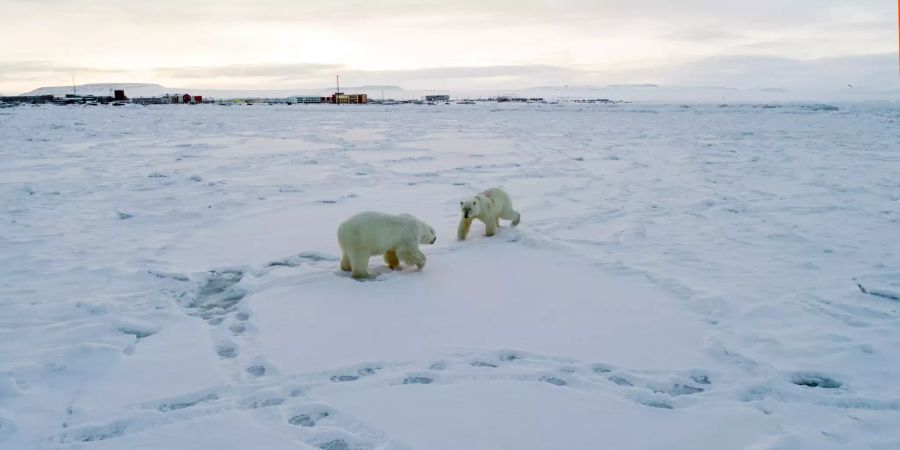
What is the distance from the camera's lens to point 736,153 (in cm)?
1585

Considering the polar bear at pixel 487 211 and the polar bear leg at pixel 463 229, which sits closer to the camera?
the polar bear at pixel 487 211

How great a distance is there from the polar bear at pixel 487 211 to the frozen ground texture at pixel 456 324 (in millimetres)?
200

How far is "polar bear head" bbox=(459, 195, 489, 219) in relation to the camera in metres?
6.66

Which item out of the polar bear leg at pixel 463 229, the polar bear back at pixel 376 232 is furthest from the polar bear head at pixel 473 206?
the polar bear back at pixel 376 232

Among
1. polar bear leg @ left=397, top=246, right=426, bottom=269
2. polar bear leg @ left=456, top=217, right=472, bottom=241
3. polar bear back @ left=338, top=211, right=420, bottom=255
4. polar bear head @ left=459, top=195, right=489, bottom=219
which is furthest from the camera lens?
polar bear leg @ left=456, top=217, right=472, bottom=241

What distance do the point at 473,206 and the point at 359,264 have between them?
1.71 meters

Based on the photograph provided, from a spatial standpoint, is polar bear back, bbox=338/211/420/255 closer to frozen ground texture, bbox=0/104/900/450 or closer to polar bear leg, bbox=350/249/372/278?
polar bear leg, bbox=350/249/372/278

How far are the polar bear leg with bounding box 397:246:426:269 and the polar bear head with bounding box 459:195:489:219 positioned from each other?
1109mm

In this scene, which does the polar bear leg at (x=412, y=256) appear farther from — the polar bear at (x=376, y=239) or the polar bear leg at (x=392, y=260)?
the polar bear leg at (x=392, y=260)

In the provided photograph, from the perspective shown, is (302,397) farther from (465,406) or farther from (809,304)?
(809,304)

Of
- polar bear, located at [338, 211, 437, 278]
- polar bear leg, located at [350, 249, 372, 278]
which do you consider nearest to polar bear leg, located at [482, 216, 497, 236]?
polar bear, located at [338, 211, 437, 278]

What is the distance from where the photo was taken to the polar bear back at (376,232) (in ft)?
17.7

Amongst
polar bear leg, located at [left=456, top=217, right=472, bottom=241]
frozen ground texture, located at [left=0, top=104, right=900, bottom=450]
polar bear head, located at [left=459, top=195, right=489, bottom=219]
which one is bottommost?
frozen ground texture, located at [left=0, top=104, right=900, bottom=450]

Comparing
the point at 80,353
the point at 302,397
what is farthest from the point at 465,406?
the point at 80,353
